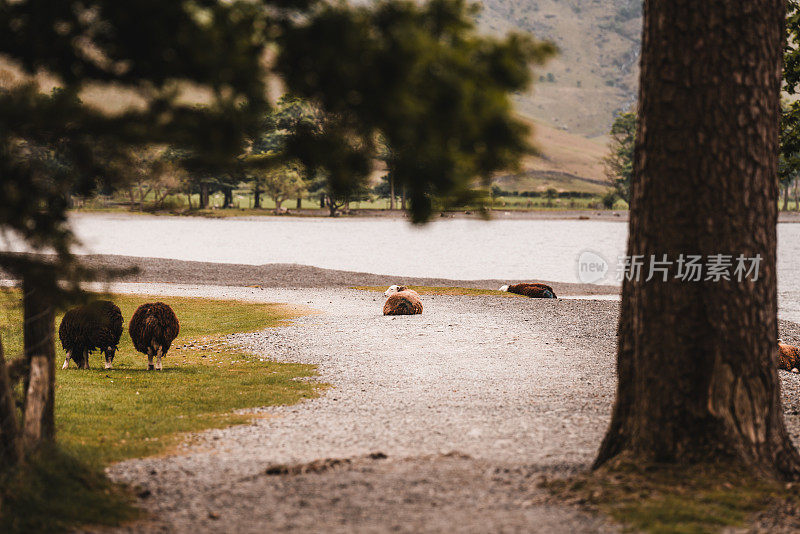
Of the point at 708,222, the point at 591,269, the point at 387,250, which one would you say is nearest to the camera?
the point at 708,222

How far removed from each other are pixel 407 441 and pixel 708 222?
4410 millimetres

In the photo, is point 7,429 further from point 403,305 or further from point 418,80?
point 403,305

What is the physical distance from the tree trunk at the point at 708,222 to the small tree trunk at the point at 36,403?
215 inches

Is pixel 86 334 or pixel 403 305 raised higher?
pixel 86 334

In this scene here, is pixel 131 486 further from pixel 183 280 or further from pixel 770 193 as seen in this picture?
pixel 183 280

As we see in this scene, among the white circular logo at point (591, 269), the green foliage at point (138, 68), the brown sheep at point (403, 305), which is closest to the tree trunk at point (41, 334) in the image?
the green foliage at point (138, 68)

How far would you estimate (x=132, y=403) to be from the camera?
11.4 meters

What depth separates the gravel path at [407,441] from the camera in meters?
6.01

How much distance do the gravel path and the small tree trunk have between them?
1003 mm

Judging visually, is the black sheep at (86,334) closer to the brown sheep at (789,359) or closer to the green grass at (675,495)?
the green grass at (675,495)

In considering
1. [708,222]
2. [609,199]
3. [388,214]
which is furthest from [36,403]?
[609,199]

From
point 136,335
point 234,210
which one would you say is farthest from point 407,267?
point 234,210

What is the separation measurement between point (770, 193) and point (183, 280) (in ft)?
104

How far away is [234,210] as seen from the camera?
138 metres
